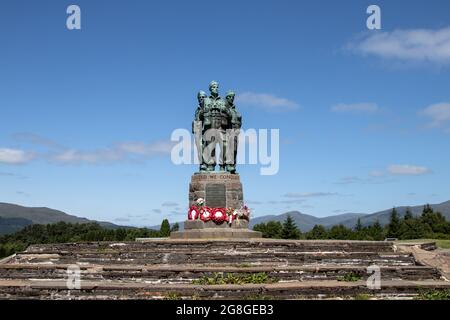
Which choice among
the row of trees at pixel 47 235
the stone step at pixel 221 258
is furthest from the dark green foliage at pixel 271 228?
the stone step at pixel 221 258

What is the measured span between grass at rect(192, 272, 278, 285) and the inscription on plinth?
10.5m

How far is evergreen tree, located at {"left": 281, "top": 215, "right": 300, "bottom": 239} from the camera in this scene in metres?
49.8

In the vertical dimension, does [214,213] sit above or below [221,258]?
above

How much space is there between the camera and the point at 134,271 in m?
14.9

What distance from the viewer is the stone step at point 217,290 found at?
12969 millimetres

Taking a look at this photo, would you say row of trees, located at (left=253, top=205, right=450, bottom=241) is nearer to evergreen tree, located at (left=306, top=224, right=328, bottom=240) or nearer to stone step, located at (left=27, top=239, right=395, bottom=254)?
evergreen tree, located at (left=306, top=224, right=328, bottom=240)

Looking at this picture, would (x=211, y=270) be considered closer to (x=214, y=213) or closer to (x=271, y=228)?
(x=214, y=213)

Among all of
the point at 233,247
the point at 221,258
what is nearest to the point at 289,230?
the point at 233,247

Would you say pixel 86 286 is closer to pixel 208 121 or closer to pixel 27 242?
pixel 208 121

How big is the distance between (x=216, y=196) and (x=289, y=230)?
86.6 feet

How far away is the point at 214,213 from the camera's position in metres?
24.5

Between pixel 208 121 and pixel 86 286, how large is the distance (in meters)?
13.7
